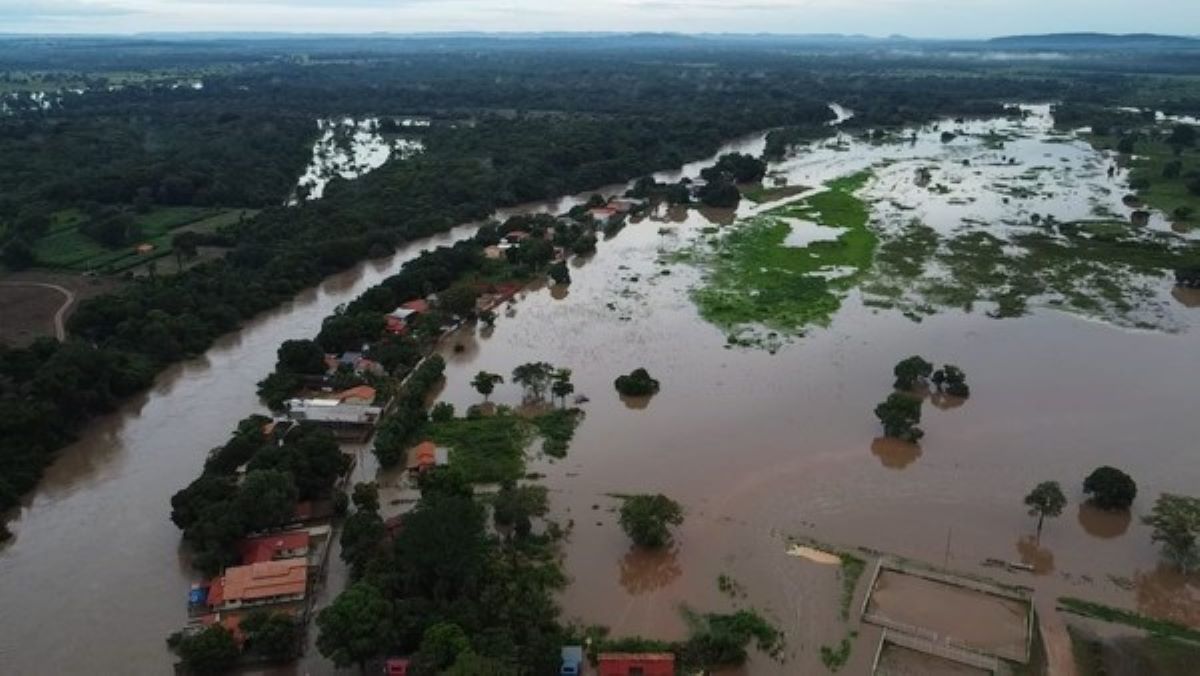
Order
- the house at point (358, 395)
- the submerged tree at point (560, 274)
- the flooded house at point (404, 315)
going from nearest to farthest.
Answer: the house at point (358, 395)
the flooded house at point (404, 315)
the submerged tree at point (560, 274)

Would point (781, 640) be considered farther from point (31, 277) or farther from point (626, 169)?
point (626, 169)

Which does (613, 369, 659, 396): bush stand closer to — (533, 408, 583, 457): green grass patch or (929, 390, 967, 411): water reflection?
(533, 408, 583, 457): green grass patch

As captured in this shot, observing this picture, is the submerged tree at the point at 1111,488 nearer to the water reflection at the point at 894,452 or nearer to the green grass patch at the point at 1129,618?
the green grass patch at the point at 1129,618

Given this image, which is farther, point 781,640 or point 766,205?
point 766,205

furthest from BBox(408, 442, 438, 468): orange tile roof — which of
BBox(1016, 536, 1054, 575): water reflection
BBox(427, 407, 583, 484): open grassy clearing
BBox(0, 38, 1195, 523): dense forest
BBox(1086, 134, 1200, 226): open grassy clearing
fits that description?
BBox(1086, 134, 1200, 226): open grassy clearing

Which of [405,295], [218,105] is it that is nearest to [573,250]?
[405,295]

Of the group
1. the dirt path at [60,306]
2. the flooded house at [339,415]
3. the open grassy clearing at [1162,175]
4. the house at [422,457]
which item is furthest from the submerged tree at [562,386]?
the open grassy clearing at [1162,175]
